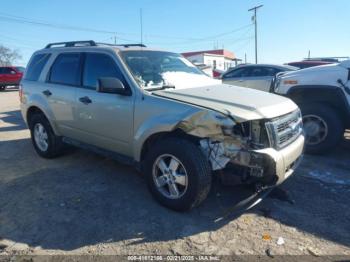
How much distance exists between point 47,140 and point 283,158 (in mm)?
4029

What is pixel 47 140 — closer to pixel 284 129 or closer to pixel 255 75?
pixel 284 129

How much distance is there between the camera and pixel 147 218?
340cm

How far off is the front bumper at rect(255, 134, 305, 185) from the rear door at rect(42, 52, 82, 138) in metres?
2.93

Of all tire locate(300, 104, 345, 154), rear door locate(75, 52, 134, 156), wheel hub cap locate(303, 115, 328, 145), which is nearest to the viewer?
rear door locate(75, 52, 134, 156)

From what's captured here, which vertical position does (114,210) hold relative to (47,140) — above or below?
below

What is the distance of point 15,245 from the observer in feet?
9.80

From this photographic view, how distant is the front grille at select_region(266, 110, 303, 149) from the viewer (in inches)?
123

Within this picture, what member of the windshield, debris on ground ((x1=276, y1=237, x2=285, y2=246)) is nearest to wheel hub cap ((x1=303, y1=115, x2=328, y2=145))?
the windshield

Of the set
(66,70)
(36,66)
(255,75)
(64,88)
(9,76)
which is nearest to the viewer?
(64,88)

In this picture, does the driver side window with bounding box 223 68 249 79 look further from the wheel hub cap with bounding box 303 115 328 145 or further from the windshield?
the windshield

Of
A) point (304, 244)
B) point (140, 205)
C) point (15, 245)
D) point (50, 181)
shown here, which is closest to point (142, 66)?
point (140, 205)

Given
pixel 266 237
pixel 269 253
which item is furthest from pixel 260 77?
pixel 269 253

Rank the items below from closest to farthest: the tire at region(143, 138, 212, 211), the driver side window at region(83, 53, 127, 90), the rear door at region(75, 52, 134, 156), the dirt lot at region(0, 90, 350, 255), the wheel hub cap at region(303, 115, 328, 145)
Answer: the dirt lot at region(0, 90, 350, 255)
the tire at region(143, 138, 212, 211)
the rear door at region(75, 52, 134, 156)
the driver side window at region(83, 53, 127, 90)
the wheel hub cap at region(303, 115, 328, 145)

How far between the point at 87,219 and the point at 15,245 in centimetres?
74
